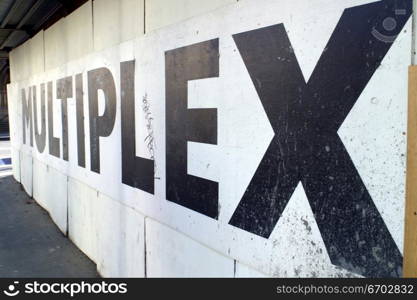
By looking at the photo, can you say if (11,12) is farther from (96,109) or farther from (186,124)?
(186,124)

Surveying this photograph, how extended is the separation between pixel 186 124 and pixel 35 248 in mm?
3752

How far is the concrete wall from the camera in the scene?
1624mm

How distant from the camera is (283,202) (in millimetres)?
2084

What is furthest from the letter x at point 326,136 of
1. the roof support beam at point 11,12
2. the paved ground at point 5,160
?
the paved ground at point 5,160

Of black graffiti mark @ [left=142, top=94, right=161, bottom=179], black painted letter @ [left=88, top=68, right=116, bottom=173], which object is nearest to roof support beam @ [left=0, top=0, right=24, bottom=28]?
black painted letter @ [left=88, top=68, right=116, bottom=173]

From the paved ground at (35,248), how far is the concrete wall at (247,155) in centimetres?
54

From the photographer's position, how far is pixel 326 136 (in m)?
1.84

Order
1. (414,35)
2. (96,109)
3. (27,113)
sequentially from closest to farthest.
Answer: (414,35) < (96,109) < (27,113)

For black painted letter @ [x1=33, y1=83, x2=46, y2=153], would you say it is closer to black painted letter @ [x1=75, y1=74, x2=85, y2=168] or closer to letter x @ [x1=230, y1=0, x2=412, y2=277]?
black painted letter @ [x1=75, y1=74, x2=85, y2=168]

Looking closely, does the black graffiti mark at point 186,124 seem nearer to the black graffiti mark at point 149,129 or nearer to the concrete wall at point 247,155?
the concrete wall at point 247,155

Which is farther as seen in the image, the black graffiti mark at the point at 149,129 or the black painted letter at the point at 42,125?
the black painted letter at the point at 42,125

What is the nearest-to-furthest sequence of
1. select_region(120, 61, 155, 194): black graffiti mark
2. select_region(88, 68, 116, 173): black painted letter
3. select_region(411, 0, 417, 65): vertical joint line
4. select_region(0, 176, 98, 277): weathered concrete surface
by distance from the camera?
1. select_region(411, 0, 417, 65): vertical joint line
2. select_region(120, 61, 155, 194): black graffiti mark
3. select_region(88, 68, 116, 173): black painted letter
4. select_region(0, 176, 98, 277): weathered concrete surface

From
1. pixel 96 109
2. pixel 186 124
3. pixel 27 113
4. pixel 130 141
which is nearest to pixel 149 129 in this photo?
pixel 130 141

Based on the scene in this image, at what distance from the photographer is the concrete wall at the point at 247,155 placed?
162cm
